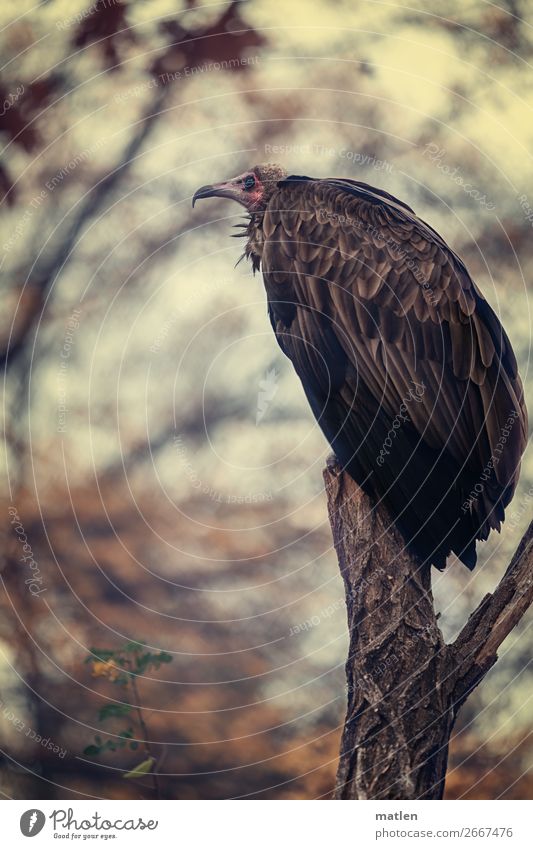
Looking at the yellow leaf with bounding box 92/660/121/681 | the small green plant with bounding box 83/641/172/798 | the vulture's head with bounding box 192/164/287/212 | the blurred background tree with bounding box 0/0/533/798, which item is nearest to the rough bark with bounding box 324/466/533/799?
the blurred background tree with bounding box 0/0/533/798

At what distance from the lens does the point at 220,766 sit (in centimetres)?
353

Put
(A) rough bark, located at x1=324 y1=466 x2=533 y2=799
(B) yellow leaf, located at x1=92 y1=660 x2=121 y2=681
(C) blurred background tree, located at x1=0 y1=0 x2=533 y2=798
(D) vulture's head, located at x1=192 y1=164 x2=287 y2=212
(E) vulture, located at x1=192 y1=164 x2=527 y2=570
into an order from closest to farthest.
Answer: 1. (A) rough bark, located at x1=324 y1=466 x2=533 y2=799
2. (E) vulture, located at x1=192 y1=164 x2=527 y2=570
3. (D) vulture's head, located at x1=192 y1=164 x2=287 y2=212
4. (B) yellow leaf, located at x1=92 y1=660 x2=121 y2=681
5. (C) blurred background tree, located at x1=0 y1=0 x2=533 y2=798

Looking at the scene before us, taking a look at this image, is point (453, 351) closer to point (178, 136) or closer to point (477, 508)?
point (477, 508)

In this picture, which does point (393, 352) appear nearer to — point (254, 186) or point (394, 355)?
point (394, 355)

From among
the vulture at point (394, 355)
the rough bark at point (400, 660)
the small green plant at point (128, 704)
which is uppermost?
the vulture at point (394, 355)

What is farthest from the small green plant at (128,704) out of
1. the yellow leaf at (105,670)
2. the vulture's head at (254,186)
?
the vulture's head at (254,186)

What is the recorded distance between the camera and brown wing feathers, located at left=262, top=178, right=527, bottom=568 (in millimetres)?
3146

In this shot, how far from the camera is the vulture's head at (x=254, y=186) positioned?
3.42 metres

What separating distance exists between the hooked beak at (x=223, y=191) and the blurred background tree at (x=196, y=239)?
0.35 m

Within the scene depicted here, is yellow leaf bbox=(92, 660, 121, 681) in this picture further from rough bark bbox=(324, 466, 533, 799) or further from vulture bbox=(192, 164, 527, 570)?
vulture bbox=(192, 164, 527, 570)

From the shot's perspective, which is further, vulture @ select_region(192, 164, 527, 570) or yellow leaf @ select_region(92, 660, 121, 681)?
yellow leaf @ select_region(92, 660, 121, 681)

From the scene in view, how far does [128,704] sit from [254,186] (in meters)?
2.08

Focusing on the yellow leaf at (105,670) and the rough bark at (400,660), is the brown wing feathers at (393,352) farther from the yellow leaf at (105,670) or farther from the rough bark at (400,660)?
the yellow leaf at (105,670)

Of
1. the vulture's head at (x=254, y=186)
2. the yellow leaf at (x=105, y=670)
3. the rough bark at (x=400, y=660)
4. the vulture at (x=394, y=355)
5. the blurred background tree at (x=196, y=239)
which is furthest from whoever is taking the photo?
the blurred background tree at (x=196, y=239)
